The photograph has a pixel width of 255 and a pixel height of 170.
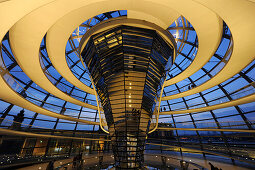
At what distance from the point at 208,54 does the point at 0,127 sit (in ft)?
60.5

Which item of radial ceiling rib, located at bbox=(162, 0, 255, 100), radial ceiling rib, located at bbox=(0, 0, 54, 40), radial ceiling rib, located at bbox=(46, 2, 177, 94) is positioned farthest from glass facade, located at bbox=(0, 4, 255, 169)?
radial ceiling rib, located at bbox=(0, 0, 54, 40)

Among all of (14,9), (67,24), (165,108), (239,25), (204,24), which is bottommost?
(14,9)

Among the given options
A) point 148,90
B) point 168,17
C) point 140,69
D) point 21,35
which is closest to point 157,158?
point 148,90

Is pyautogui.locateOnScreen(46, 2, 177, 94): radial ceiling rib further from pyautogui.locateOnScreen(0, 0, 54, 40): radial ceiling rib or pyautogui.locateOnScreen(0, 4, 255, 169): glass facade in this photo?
pyautogui.locateOnScreen(0, 0, 54, 40): radial ceiling rib

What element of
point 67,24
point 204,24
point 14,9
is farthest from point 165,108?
point 14,9

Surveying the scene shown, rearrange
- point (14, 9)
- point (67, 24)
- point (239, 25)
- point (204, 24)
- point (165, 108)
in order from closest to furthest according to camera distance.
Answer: point (14, 9), point (239, 25), point (204, 24), point (67, 24), point (165, 108)

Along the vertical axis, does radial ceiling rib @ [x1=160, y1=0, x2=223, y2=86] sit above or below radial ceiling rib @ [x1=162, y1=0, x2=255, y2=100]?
above

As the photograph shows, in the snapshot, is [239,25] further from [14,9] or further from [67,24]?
[14,9]

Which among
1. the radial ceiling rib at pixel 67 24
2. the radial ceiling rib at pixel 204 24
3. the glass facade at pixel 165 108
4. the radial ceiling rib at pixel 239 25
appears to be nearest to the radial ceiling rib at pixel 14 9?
the radial ceiling rib at pixel 67 24

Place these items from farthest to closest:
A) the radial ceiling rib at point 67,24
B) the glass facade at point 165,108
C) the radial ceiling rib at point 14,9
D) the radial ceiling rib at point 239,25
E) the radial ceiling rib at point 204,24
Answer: the glass facade at point 165,108 → the radial ceiling rib at point 67,24 → the radial ceiling rib at point 204,24 → the radial ceiling rib at point 239,25 → the radial ceiling rib at point 14,9

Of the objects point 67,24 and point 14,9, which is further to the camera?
point 67,24

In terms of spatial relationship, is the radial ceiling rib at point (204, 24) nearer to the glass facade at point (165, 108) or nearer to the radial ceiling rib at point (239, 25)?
the glass facade at point (165, 108)

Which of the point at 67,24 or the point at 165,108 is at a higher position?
the point at 67,24

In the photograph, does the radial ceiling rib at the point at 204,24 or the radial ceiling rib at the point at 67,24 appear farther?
the radial ceiling rib at the point at 67,24
